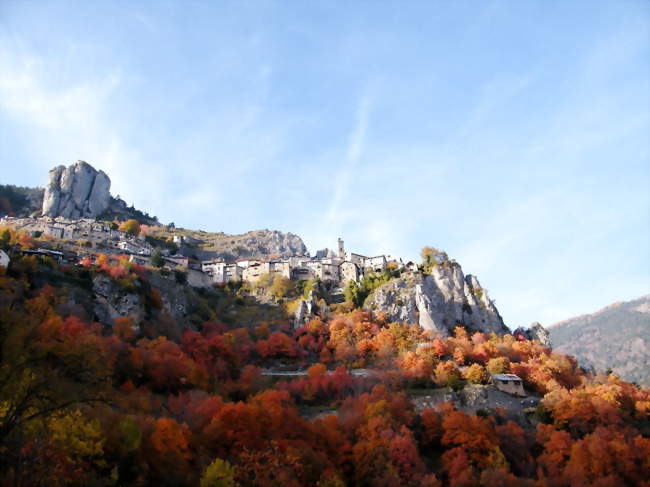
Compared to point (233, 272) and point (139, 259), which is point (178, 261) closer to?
point (139, 259)

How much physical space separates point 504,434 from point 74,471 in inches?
1345

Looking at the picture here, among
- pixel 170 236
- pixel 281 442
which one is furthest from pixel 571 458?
pixel 170 236

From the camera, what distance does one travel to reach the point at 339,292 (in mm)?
Answer: 87062

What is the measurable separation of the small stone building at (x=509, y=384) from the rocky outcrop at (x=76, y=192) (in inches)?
3763

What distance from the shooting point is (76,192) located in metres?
121

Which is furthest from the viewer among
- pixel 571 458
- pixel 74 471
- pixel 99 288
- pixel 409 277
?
pixel 409 277

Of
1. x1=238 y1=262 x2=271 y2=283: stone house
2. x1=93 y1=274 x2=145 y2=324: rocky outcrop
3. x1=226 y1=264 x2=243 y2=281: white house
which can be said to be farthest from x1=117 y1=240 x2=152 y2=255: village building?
x1=93 y1=274 x2=145 y2=324: rocky outcrop

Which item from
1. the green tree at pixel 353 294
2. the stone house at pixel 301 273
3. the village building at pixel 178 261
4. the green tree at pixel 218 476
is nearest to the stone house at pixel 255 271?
the stone house at pixel 301 273

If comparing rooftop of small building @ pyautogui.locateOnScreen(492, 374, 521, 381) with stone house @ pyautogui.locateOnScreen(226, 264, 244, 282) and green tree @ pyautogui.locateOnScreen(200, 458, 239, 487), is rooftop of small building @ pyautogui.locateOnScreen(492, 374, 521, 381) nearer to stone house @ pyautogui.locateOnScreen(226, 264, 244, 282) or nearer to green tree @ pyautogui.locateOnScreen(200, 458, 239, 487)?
green tree @ pyautogui.locateOnScreen(200, 458, 239, 487)

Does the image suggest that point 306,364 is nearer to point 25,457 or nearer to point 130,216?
point 25,457

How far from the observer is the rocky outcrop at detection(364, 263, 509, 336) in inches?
2992

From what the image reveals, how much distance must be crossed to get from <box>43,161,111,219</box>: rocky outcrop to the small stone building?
95588 mm

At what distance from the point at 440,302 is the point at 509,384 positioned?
2408cm

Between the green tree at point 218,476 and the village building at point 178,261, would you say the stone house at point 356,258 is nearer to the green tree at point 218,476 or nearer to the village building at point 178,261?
the village building at point 178,261
